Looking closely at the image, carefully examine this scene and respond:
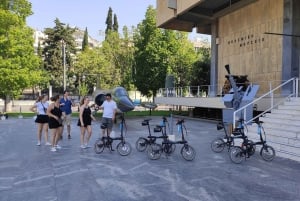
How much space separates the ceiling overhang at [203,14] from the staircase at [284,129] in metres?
11.3

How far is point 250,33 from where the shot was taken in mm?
24344

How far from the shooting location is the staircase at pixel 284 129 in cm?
1083

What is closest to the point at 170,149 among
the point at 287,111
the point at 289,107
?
the point at 287,111

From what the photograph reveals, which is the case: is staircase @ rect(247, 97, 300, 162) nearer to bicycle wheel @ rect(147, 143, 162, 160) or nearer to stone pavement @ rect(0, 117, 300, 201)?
stone pavement @ rect(0, 117, 300, 201)

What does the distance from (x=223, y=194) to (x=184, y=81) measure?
38.6 meters

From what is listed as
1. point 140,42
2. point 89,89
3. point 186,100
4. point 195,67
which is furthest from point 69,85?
point 186,100

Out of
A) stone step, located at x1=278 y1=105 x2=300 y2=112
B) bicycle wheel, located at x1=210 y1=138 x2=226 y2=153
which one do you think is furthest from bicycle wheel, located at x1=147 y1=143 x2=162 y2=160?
stone step, located at x1=278 y1=105 x2=300 y2=112

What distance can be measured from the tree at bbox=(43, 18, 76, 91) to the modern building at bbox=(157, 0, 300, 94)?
37692mm

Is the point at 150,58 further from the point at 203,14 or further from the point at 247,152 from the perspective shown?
the point at 247,152

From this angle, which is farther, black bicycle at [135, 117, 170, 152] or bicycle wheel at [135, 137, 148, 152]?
bicycle wheel at [135, 137, 148, 152]

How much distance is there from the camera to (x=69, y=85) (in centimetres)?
6944

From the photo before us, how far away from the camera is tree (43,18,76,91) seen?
66312 millimetres

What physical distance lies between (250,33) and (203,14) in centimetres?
613

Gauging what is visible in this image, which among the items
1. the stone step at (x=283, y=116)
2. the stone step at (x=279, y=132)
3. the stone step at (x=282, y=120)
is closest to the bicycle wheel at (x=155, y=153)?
the stone step at (x=279, y=132)
